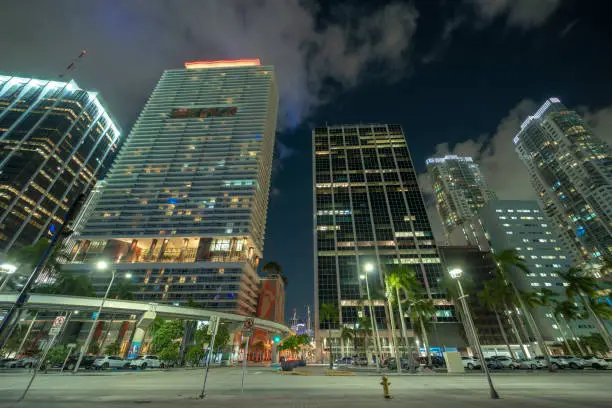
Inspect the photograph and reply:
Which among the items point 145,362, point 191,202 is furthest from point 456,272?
point 191,202

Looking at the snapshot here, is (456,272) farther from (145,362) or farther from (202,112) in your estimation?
(202,112)

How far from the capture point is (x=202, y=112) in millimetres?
158500

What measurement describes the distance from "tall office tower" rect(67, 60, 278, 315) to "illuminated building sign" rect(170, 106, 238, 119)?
624 millimetres

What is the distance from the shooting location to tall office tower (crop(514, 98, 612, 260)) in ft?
430

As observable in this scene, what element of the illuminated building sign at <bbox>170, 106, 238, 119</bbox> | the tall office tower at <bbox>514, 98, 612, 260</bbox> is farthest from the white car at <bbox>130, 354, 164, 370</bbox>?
the tall office tower at <bbox>514, 98, 612, 260</bbox>

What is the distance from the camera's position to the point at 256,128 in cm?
14938

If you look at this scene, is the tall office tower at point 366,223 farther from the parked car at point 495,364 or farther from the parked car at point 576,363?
the parked car at point 576,363

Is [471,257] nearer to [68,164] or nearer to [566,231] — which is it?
[566,231]

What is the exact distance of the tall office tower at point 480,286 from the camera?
3900 inches

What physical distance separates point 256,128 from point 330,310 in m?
115

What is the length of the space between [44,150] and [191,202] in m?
82.2

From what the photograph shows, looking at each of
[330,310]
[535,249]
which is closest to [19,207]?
[330,310]

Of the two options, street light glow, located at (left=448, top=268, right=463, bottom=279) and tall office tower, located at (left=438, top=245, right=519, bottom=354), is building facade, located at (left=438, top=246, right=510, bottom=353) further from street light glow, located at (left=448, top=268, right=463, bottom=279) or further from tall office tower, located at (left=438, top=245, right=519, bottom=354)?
street light glow, located at (left=448, top=268, right=463, bottom=279)

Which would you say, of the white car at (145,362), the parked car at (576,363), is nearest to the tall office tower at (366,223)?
the parked car at (576,363)
